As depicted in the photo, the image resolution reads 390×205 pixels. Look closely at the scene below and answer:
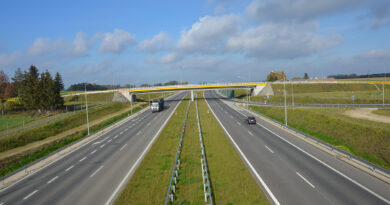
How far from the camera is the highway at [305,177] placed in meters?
14.4

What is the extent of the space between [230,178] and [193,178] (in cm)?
292

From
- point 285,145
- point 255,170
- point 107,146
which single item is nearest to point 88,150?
point 107,146

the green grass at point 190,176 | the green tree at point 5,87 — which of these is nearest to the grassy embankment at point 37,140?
the green grass at point 190,176

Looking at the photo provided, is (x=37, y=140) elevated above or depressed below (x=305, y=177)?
below

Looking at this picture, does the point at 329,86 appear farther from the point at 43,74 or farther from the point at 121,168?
the point at 43,74

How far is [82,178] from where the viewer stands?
64.4ft

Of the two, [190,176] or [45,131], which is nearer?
[190,176]

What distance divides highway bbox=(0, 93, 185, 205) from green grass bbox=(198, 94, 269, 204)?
7.33 meters

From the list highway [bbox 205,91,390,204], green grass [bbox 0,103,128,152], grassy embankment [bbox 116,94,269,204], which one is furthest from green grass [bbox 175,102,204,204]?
green grass [bbox 0,103,128,152]

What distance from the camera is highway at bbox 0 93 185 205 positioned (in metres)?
16.0

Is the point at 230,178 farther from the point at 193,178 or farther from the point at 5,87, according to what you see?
the point at 5,87

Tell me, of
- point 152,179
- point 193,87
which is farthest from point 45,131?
point 193,87

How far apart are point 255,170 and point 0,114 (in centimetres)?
8250

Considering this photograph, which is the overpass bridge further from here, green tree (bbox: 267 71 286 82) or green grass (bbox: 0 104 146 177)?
green tree (bbox: 267 71 286 82)
